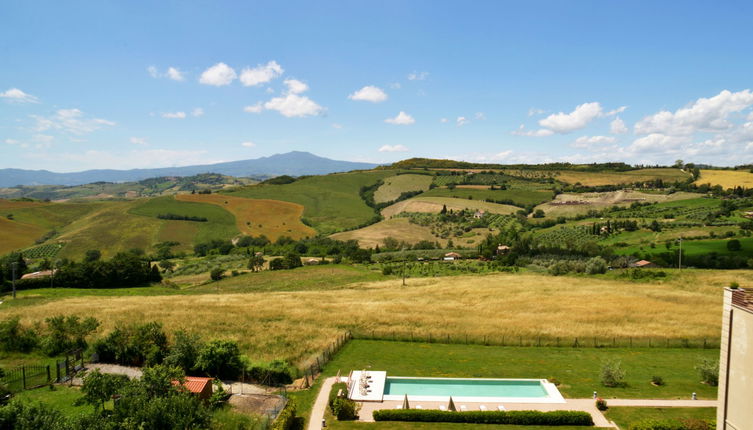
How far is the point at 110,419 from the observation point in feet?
54.5

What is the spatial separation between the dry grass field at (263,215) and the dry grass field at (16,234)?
5305 cm

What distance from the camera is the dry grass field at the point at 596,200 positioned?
14688 centimetres

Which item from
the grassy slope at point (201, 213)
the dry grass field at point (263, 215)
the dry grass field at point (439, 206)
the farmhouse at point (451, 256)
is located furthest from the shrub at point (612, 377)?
the dry grass field at point (439, 206)

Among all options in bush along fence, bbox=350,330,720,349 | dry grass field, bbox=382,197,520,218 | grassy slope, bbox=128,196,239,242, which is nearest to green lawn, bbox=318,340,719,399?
bush along fence, bbox=350,330,720,349

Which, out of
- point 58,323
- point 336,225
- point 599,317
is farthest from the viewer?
point 336,225

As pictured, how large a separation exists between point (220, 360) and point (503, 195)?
550 feet

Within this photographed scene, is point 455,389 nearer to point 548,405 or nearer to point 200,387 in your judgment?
point 548,405

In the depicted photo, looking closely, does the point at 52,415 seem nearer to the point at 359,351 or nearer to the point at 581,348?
the point at 359,351

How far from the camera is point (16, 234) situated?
135250 millimetres

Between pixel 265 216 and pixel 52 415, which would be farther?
pixel 265 216

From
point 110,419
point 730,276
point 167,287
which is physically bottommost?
point 167,287

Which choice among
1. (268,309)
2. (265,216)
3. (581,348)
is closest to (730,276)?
(581,348)

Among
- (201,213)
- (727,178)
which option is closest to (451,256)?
(201,213)

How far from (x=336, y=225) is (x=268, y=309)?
4520 inches
